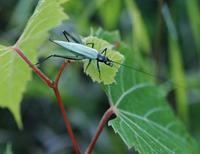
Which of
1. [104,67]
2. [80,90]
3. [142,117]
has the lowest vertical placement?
[80,90]

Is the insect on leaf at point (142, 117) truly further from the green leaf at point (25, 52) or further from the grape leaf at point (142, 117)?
the green leaf at point (25, 52)

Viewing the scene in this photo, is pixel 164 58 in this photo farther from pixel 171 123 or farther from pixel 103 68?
pixel 103 68

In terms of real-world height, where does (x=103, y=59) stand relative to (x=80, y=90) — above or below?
above

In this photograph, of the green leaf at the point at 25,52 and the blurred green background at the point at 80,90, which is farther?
the blurred green background at the point at 80,90

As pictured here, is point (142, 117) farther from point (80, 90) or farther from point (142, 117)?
point (80, 90)

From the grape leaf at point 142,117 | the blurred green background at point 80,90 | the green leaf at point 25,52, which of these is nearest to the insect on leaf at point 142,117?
the grape leaf at point 142,117

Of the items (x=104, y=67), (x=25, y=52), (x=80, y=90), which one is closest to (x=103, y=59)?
(x=104, y=67)
